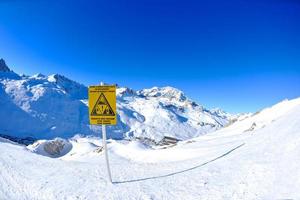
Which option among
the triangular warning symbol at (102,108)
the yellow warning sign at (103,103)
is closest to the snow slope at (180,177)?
the yellow warning sign at (103,103)

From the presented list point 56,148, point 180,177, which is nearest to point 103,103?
point 180,177

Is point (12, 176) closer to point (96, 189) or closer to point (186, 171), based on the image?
point (96, 189)

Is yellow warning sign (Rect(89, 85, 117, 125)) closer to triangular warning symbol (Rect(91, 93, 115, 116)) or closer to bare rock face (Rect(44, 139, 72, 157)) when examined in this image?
triangular warning symbol (Rect(91, 93, 115, 116))

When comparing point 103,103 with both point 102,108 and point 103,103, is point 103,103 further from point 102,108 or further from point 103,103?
point 102,108

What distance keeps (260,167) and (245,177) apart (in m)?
0.69

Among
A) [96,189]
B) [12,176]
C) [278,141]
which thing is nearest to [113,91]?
[96,189]

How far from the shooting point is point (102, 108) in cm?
899

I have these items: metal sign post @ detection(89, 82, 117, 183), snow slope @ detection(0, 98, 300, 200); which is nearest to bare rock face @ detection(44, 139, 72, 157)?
snow slope @ detection(0, 98, 300, 200)

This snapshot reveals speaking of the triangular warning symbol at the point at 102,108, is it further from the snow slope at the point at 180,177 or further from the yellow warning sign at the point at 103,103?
the snow slope at the point at 180,177

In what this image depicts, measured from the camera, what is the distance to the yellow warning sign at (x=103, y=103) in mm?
8898

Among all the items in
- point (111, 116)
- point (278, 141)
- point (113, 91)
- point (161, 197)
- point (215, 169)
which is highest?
point (113, 91)

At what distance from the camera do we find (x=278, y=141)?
11.0 meters

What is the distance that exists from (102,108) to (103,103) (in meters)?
0.15

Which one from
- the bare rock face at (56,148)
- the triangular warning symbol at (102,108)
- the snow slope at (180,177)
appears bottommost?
the snow slope at (180,177)
